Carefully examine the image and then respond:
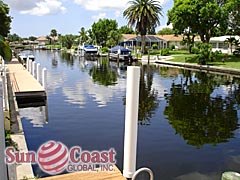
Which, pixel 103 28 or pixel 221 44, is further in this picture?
pixel 103 28

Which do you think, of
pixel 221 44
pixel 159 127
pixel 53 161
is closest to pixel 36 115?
pixel 159 127

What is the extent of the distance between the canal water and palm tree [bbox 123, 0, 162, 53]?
39.4 metres

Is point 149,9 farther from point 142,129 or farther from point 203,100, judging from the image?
point 142,129

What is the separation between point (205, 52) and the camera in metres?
33.8

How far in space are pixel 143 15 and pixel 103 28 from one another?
28395mm

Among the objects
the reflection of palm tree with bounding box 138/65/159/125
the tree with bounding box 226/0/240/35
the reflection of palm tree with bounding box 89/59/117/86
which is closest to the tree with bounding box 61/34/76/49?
the tree with bounding box 226/0/240/35

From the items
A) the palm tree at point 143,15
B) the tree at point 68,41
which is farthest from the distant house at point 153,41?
the tree at point 68,41

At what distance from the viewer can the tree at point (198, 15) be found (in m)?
39.5

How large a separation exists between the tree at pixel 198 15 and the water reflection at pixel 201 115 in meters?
24.2

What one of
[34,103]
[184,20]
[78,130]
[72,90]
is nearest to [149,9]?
[184,20]

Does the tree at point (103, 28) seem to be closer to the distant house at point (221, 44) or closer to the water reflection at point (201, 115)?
the distant house at point (221, 44)

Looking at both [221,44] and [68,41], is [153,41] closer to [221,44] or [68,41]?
[221,44]

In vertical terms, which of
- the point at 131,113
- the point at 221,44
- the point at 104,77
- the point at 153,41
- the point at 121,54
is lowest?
the point at 104,77

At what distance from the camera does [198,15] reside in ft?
133
